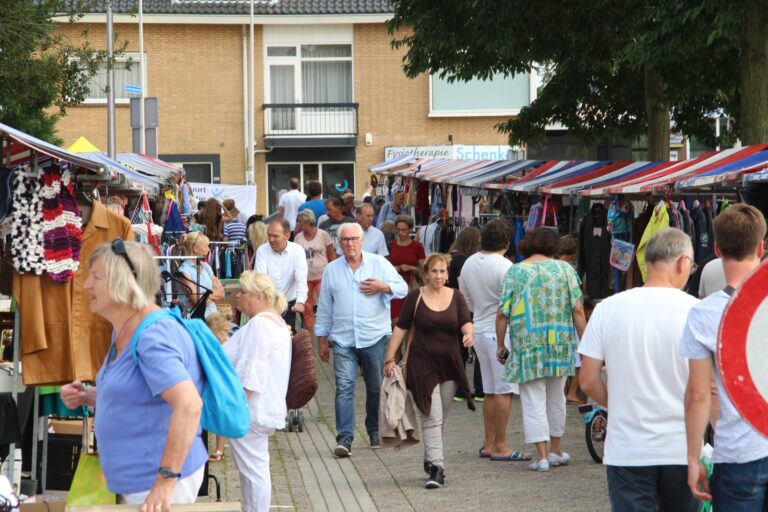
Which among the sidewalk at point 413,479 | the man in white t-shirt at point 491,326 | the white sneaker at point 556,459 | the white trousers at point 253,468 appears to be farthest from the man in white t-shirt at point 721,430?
the man in white t-shirt at point 491,326

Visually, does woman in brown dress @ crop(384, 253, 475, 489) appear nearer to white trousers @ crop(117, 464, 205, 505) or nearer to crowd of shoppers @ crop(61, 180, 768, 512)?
crowd of shoppers @ crop(61, 180, 768, 512)

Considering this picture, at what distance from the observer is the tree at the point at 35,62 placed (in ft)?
60.1

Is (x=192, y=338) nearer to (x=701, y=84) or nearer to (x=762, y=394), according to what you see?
(x=762, y=394)

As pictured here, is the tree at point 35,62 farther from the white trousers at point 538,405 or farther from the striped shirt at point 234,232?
the white trousers at point 538,405

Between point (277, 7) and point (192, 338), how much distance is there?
3314 centimetres

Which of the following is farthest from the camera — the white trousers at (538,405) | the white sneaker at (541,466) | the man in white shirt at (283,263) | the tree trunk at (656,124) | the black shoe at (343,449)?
the tree trunk at (656,124)

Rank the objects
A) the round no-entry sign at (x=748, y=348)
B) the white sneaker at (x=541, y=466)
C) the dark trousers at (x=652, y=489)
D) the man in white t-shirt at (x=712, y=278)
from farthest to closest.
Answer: the white sneaker at (x=541, y=466) → the man in white t-shirt at (x=712, y=278) → the dark trousers at (x=652, y=489) → the round no-entry sign at (x=748, y=348)

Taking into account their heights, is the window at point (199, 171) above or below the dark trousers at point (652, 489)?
above

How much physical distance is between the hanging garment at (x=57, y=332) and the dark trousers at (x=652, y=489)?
342 cm

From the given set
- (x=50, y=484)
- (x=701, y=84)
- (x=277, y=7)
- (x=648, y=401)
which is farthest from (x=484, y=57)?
(x=277, y=7)

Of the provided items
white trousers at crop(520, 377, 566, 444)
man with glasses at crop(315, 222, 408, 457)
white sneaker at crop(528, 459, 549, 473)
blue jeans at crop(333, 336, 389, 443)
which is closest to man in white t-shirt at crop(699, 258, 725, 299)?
white trousers at crop(520, 377, 566, 444)

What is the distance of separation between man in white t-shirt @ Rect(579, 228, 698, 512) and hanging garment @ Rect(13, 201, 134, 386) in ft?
10.6

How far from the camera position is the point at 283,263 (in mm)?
12773

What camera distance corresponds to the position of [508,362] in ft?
32.2
